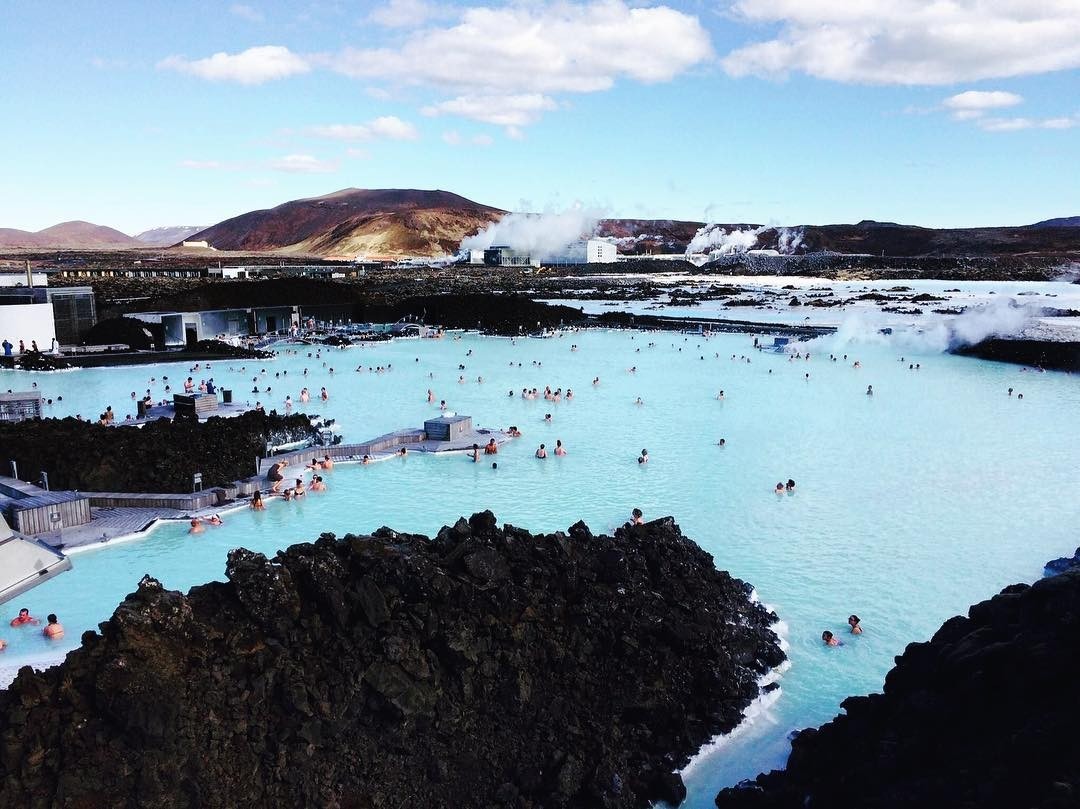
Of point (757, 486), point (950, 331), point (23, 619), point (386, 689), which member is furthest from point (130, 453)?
point (950, 331)

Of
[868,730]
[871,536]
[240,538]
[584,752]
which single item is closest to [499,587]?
[584,752]

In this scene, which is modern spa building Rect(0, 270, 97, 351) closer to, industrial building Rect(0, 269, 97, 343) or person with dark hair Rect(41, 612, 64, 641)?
industrial building Rect(0, 269, 97, 343)

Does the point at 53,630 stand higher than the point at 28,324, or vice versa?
the point at 28,324

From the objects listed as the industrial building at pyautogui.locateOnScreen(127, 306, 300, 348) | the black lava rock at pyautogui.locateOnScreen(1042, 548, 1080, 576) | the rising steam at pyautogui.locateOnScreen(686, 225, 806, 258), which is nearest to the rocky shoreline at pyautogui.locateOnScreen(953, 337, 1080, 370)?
the black lava rock at pyautogui.locateOnScreen(1042, 548, 1080, 576)

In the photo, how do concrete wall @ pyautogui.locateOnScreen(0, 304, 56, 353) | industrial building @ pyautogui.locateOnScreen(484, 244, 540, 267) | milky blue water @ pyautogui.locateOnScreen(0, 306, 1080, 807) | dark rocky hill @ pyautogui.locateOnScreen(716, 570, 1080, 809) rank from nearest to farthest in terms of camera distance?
dark rocky hill @ pyautogui.locateOnScreen(716, 570, 1080, 809) < milky blue water @ pyautogui.locateOnScreen(0, 306, 1080, 807) < concrete wall @ pyautogui.locateOnScreen(0, 304, 56, 353) < industrial building @ pyautogui.locateOnScreen(484, 244, 540, 267)

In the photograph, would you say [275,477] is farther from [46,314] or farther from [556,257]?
[556,257]

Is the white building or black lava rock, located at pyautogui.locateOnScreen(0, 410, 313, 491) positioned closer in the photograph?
black lava rock, located at pyautogui.locateOnScreen(0, 410, 313, 491)

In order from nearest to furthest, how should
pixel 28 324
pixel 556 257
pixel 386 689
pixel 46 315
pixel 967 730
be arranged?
1. pixel 967 730
2. pixel 386 689
3. pixel 28 324
4. pixel 46 315
5. pixel 556 257

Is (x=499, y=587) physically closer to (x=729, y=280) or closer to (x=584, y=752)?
(x=584, y=752)
